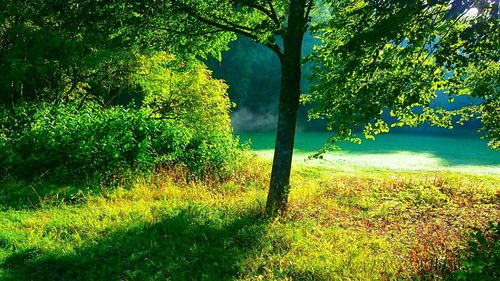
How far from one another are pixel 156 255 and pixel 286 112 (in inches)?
110

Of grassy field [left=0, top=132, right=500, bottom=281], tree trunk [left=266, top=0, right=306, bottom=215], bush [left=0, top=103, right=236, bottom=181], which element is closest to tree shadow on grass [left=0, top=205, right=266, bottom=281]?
grassy field [left=0, top=132, right=500, bottom=281]

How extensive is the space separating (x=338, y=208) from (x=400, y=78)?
3087 millimetres

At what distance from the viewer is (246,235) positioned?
518 cm

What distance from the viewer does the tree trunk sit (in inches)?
231

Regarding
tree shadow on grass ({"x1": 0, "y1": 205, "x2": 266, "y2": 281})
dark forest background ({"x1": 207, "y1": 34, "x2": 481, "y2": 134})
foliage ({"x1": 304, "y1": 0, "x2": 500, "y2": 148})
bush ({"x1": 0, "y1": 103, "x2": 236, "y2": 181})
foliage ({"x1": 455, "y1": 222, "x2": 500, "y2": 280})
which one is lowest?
tree shadow on grass ({"x1": 0, "y1": 205, "x2": 266, "y2": 281})

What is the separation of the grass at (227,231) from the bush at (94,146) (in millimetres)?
685

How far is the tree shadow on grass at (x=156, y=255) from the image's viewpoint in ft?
14.2

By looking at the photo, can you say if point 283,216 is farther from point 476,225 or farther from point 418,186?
point 418,186

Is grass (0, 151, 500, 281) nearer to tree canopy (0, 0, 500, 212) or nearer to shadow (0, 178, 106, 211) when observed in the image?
shadow (0, 178, 106, 211)

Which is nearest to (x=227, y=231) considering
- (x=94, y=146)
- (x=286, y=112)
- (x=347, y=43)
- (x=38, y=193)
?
(x=286, y=112)

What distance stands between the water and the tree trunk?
5.71 m

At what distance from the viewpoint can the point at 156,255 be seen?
4.74 metres

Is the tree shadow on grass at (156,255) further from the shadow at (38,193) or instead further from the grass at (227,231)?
the shadow at (38,193)

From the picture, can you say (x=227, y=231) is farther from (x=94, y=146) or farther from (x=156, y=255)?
(x=94, y=146)
